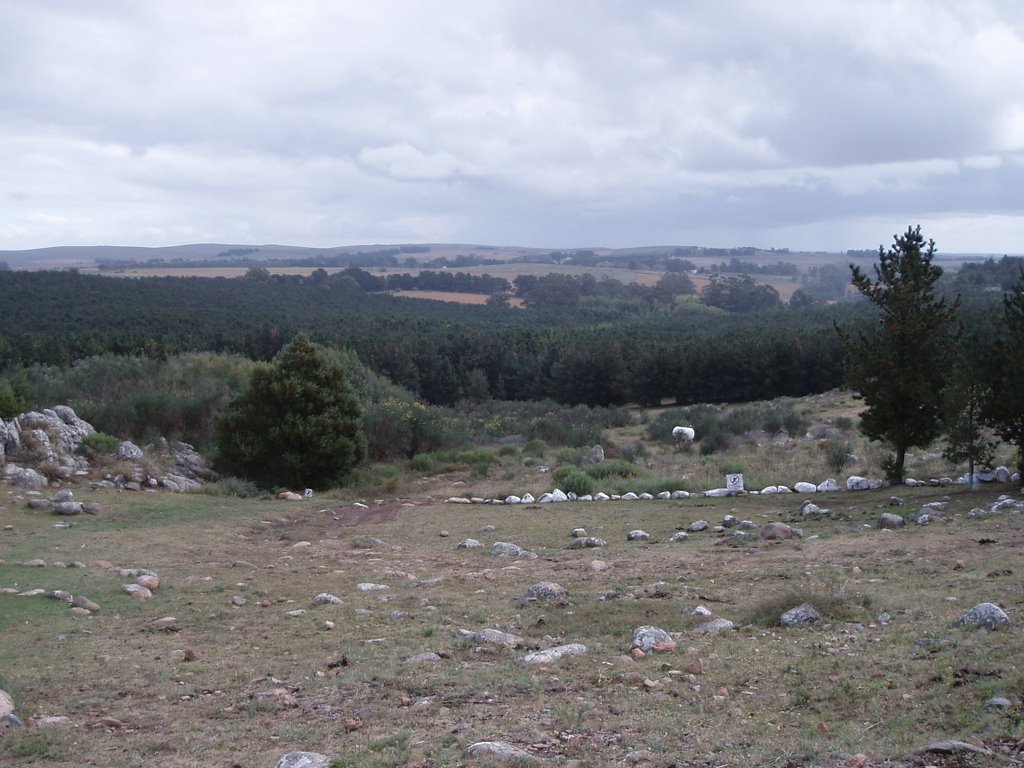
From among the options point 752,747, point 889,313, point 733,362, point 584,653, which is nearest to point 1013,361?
point 889,313

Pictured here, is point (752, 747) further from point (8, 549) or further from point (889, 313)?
point (889, 313)

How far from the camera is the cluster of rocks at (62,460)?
19625mm

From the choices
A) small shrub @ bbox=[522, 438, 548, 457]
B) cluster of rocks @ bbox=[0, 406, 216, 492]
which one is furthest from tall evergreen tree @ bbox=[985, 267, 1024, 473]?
cluster of rocks @ bbox=[0, 406, 216, 492]

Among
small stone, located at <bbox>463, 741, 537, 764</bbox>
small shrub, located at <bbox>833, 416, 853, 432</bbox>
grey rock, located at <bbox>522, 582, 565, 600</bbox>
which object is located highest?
small stone, located at <bbox>463, 741, 537, 764</bbox>

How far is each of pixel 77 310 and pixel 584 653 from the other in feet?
239

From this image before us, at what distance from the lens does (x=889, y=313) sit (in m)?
18.8

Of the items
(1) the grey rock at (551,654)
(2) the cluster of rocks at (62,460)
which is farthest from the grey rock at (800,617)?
(2) the cluster of rocks at (62,460)

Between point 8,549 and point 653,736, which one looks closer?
point 653,736

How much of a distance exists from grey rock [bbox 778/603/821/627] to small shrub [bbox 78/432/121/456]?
59.2 ft

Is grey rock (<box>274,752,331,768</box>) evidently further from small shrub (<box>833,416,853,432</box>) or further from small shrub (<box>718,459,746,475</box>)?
small shrub (<box>833,416,853,432</box>)

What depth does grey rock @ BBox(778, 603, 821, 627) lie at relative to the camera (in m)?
8.21

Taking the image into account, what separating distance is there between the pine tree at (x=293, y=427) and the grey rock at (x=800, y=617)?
1730cm

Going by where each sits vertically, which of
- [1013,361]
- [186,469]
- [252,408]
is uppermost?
[1013,361]

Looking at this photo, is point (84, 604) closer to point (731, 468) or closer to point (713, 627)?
point (713, 627)
